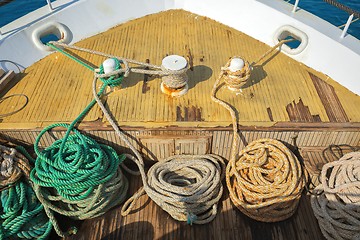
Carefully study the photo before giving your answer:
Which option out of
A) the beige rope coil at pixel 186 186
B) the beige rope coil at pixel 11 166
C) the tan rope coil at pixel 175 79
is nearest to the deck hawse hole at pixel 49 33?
the beige rope coil at pixel 11 166

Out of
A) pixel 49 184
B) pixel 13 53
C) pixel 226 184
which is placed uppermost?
pixel 13 53

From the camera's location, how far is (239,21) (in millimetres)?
5520

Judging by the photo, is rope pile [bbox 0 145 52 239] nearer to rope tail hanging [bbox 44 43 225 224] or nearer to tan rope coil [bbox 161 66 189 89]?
rope tail hanging [bbox 44 43 225 224]

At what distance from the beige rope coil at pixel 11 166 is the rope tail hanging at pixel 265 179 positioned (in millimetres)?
2604

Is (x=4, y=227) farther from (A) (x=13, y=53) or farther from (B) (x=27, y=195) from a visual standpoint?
(A) (x=13, y=53)

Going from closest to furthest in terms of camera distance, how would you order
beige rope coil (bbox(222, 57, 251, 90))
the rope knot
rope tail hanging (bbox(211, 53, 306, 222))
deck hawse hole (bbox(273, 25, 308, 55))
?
rope tail hanging (bbox(211, 53, 306, 222)) → the rope knot → beige rope coil (bbox(222, 57, 251, 90)) → deck hawse hole (bbox(273, 25, 308, 55))

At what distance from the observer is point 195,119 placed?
3986mm

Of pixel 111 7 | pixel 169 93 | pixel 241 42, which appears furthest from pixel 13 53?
pixel 241 42

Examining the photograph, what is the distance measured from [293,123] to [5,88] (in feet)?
13.6

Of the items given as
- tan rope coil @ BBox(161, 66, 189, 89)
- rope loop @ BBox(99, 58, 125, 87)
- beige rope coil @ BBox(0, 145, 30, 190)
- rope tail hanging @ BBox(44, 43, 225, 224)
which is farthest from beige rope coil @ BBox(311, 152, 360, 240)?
beige rope coil @ BBox(0, 145, 30, 190)

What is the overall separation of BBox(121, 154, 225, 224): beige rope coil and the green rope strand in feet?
3.39

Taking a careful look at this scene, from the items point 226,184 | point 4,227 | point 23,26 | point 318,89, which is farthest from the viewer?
point 23,26

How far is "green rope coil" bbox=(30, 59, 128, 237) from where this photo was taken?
3.60 m

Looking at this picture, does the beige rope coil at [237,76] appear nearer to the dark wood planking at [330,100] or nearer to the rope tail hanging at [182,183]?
the rope tail hanging at [182,183]
